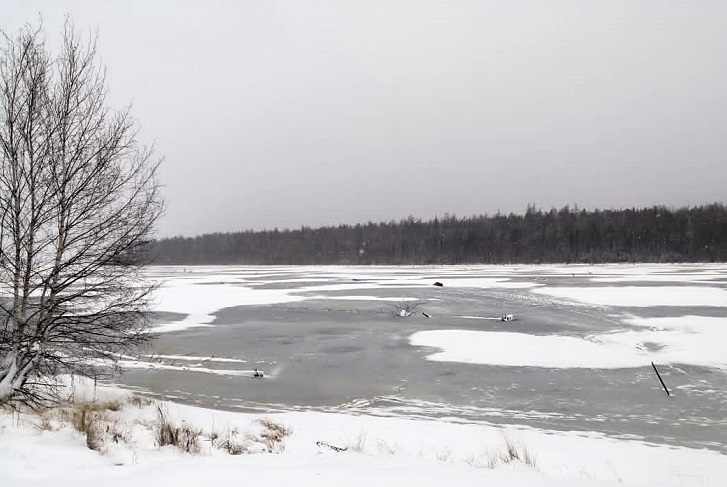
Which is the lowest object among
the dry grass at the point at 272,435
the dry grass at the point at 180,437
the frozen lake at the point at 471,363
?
the frozen lake at the point at 471,363

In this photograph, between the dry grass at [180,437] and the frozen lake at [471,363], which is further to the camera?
the frozen lake at [471,363]

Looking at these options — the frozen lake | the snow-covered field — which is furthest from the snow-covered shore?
the frozen lake

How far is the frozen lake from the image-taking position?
951cm

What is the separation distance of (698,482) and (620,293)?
2613 cm

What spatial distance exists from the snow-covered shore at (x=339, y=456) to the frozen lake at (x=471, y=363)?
0.87 meters

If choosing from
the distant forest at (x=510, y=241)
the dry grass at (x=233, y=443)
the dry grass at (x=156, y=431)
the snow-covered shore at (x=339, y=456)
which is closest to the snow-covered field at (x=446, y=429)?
the snow-covered shore at (x=339, y=456)

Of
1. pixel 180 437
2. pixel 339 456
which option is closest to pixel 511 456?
pixel 339 456

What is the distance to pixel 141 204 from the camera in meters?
8.52

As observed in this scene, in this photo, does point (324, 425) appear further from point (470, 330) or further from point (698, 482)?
point (470, 330)

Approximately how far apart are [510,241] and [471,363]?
9505cm

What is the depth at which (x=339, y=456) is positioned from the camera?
19.3 feet

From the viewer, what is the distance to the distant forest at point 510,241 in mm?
90500

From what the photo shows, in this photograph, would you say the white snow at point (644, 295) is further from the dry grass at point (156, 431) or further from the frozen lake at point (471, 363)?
the dry grass at point (156, 431)

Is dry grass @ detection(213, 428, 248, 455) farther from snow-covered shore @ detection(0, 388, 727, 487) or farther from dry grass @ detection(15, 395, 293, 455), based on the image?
snow-covered shore @ detection(0, 388, 727, 487)
